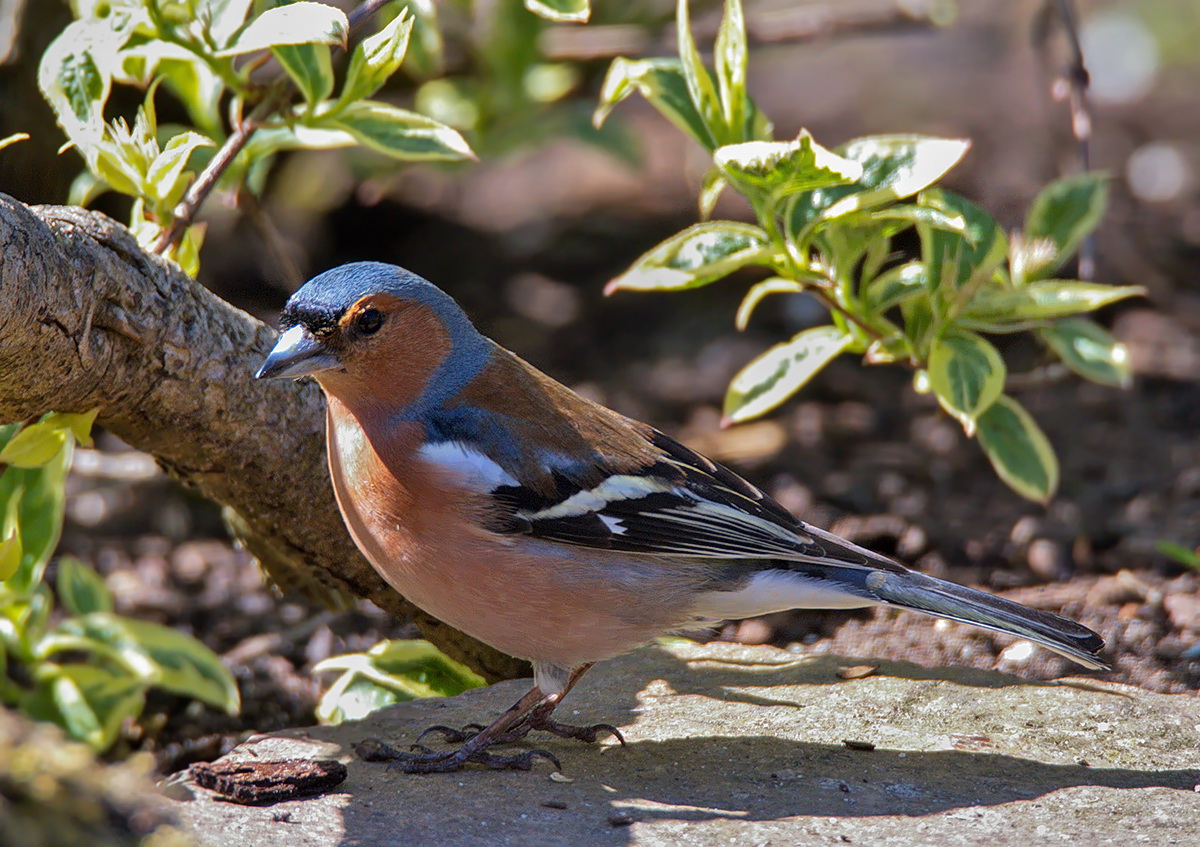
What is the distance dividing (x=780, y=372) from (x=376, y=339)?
1246 mm

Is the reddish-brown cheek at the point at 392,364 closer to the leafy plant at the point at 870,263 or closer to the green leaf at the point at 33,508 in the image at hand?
the leafy plant at the point at 870,263

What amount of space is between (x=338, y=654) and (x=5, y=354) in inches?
76.7

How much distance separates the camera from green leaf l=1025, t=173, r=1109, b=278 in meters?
3.88

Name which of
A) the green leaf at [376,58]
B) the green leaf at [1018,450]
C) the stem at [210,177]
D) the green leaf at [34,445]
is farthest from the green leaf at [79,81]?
the green leaf at [1018,450]

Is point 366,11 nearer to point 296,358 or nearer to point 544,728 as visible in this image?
point 296,358

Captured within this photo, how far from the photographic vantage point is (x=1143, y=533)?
436cm

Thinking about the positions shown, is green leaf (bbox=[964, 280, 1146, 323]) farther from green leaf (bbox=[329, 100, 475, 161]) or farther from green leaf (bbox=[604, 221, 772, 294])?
green leaf (bbox=[329, 100, 475, 161])

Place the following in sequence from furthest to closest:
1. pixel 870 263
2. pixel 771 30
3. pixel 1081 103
→ pixel 771 30, pixel 1081 103, pixel 870 263

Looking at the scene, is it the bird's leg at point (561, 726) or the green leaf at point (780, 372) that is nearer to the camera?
the bird's leg at point (561, 726)

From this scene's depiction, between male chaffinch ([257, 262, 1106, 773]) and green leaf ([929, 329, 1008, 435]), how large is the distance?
52 centimetres

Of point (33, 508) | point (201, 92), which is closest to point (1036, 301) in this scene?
point (201, 92)

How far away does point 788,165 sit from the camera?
3.04 meters

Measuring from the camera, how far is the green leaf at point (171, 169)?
300 centimetres

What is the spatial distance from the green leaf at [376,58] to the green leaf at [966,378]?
5.51 feet
